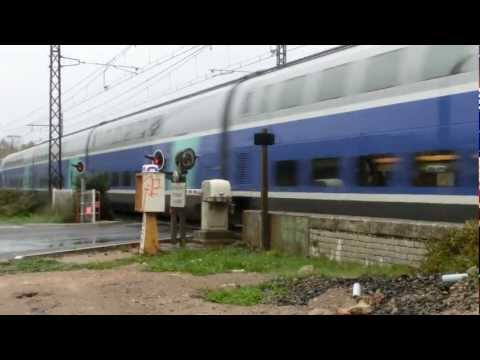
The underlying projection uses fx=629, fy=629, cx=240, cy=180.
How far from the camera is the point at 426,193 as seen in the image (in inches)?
403

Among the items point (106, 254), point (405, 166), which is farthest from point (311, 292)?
point (106, 254)

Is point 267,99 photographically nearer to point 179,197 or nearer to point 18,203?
point 179,197

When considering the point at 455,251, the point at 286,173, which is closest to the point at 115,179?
the point at 286,173

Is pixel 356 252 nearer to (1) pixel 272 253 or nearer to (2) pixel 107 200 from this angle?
(1) pixel 272 253

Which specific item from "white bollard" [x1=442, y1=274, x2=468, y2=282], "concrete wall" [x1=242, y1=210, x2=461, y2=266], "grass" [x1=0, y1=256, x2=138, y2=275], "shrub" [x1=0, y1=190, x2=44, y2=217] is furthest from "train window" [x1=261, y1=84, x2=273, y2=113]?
"shrub" [x1=0, y1=190, x2=44, y2=217]

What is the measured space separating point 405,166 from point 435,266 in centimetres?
323

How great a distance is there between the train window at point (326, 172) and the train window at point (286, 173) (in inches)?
29.9

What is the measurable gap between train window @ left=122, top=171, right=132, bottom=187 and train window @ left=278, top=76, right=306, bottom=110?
11.0 m

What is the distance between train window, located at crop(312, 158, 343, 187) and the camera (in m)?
12.5

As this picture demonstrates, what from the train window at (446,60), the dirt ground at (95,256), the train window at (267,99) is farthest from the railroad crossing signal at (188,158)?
the train window at (446,60)

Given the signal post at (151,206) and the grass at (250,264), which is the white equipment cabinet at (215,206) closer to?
the signal post at (151,206)

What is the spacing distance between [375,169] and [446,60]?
7.96 feet

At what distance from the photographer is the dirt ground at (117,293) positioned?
725 cm

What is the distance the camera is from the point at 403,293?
664 cm
